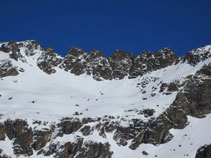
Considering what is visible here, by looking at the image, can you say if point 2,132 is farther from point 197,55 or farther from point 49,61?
point 197,55

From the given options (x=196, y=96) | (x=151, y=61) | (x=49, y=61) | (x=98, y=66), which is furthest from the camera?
(x=98, y=66)

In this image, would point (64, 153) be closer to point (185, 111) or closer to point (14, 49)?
point (185, 111)

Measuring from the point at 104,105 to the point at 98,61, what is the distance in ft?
139

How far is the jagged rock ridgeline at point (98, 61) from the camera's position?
13443 cm

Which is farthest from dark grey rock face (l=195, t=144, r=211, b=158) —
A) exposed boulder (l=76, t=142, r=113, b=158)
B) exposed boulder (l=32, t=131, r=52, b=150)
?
exposed boulder (l=32, t=131, r=52, b=150)

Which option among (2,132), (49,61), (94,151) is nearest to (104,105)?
(94,151)

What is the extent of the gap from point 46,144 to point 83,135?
10.0m

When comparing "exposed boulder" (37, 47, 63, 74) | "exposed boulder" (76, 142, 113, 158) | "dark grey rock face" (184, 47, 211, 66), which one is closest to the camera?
"exposed boulder" (76, 142, 113, 158)

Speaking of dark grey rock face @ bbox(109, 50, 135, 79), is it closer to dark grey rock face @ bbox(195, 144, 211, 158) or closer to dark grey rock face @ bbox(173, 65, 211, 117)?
dark grey rock face @ bbox(173, 65, 211, 117)

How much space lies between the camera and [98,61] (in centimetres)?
→ 14188

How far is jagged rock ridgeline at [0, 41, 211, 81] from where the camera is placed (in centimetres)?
13443

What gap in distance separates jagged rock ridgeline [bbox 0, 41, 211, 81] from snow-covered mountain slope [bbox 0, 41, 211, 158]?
0.44 metres

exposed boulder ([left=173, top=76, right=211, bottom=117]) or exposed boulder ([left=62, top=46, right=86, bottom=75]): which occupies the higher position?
exposed boulder ([left=62, top=46, right=86, bottom=75])

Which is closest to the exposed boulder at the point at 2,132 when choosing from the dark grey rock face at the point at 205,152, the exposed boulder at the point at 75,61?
the exposed boulder at the point at 75,61
